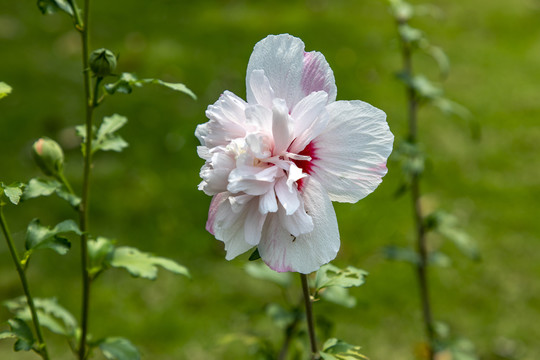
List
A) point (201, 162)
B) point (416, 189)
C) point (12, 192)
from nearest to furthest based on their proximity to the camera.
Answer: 1. point (12, 192)
2. point (416, 189)
3. point (201, 162)

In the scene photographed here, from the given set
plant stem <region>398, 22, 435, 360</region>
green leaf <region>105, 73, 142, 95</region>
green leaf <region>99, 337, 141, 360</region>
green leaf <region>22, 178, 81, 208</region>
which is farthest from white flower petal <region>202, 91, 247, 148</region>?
plant stem <region>398, 22, 435, 360</region>

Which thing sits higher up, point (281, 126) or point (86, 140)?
point (281, 126)

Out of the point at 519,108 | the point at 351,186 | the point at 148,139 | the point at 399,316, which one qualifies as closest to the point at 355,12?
the point at 519,108

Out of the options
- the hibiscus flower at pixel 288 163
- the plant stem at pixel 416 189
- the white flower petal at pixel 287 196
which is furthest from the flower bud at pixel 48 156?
the plant stem at pixel 416 189

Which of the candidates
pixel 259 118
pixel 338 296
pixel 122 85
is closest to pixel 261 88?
pixel 259 118

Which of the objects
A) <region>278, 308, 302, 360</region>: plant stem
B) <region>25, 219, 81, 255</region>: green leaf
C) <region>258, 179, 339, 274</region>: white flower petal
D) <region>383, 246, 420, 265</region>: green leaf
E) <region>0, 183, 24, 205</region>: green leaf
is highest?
<region>258, 179, 339, 274</region>: white flower petal

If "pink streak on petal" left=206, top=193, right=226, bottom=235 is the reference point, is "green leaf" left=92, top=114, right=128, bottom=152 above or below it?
below

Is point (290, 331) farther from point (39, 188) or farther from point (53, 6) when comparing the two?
point (53, 6)

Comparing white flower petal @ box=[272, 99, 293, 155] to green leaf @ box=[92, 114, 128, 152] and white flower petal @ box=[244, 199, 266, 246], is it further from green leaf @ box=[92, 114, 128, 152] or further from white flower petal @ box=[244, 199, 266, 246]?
green leaf @ box=[92, 114, 128, 152]
